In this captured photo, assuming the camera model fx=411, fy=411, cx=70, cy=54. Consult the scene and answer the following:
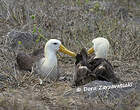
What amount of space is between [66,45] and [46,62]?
5.37ft

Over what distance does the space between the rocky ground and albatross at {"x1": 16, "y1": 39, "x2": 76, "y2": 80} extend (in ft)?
0.58

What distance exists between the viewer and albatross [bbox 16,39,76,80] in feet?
20.5

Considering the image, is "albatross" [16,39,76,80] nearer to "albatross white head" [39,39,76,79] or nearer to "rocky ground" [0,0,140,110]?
"albatross white head" [39,39,76,79]

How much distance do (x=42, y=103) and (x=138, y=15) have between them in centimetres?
731

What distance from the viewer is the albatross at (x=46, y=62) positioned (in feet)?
20.5

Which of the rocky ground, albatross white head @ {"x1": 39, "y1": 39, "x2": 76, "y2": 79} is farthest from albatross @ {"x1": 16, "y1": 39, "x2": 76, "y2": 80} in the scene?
the rocky ground

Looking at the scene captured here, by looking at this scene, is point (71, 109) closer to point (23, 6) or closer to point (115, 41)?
point (115, 41)

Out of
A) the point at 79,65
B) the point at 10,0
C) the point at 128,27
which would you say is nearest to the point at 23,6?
the point at 10,0

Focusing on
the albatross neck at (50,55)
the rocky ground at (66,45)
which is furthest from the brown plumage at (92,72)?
the albatross neck at (50,55)

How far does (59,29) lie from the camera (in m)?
8.55

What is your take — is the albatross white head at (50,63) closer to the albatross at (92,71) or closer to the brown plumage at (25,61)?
the brown plumage at (25,61)

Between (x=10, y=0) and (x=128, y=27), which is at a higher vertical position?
(x=10, y=0)

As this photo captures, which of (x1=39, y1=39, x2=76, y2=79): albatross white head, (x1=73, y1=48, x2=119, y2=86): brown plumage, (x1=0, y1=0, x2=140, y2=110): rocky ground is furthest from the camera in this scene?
(x1=39, y1=39, x2=76, y2=79): albatross white head

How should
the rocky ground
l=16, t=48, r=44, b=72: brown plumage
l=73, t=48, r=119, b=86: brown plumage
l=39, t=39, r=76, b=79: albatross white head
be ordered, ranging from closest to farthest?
1. the rocky ground
2. l=73, t=48, r=119, b=86: brown plumage
3. l=39, t=39, r=76, b=79: albatross white head
4. l=16, t=48, r=44, b=72: brown plumage
